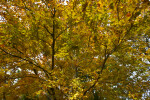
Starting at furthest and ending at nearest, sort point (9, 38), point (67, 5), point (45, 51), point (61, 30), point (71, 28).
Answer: point (45, 51)
point (61, 30)
point (71, 28)
point (67, 5)
point (9, 38)

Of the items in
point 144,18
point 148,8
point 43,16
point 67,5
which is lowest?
point 144,18

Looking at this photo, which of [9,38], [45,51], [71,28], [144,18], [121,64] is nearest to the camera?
[144,18]

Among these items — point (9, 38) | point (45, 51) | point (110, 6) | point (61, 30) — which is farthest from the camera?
point (45, 51)

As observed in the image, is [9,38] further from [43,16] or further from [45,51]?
[45,51]

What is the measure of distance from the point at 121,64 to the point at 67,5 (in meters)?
4.15

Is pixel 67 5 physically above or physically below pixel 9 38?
above

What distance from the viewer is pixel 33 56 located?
4.13 metres

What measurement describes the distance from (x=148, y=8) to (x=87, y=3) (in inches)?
68.2

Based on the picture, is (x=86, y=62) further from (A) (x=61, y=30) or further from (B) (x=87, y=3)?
(B) (x=87, y=3)

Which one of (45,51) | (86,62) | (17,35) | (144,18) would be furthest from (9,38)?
Result: (144,18)

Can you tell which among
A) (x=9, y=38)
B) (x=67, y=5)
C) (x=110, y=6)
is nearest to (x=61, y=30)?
(x=67, y=5)

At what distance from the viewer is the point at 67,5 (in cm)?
362

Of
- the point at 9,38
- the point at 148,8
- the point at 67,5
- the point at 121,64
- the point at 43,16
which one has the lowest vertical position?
the point at 121,64

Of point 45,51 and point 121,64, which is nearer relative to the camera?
point 45,51
